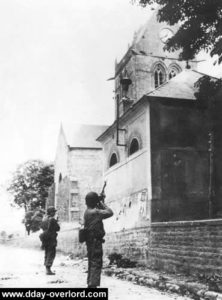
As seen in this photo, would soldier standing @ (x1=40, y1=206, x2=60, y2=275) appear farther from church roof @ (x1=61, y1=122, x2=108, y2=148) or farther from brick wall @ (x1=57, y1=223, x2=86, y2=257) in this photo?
church roof @ (x1=61, y1=122, x2=108, y2=148)

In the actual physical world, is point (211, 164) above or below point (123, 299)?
above

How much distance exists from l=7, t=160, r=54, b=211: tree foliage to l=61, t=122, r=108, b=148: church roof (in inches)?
764

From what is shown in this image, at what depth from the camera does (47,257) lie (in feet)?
37.2

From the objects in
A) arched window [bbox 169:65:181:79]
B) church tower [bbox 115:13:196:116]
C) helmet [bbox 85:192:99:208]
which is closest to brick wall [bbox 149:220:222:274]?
helmet [bbox 85:192:99:208]

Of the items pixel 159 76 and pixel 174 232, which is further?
pixel 159 76

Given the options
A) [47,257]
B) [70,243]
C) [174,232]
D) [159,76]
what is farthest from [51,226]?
[159,76]

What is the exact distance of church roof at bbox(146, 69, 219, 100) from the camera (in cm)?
1747

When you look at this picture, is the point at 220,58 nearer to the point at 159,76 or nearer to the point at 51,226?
the point at 51,226

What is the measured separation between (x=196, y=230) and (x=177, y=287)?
2.85m

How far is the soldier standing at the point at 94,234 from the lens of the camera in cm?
741

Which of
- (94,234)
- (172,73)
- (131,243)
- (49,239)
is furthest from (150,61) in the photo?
(94,234)

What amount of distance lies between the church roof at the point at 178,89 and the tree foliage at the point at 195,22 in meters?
2.88

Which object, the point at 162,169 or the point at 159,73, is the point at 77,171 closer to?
the point at 159,73

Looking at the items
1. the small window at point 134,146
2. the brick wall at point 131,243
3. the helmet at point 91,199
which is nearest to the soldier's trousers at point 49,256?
the helmet at point 91,199
